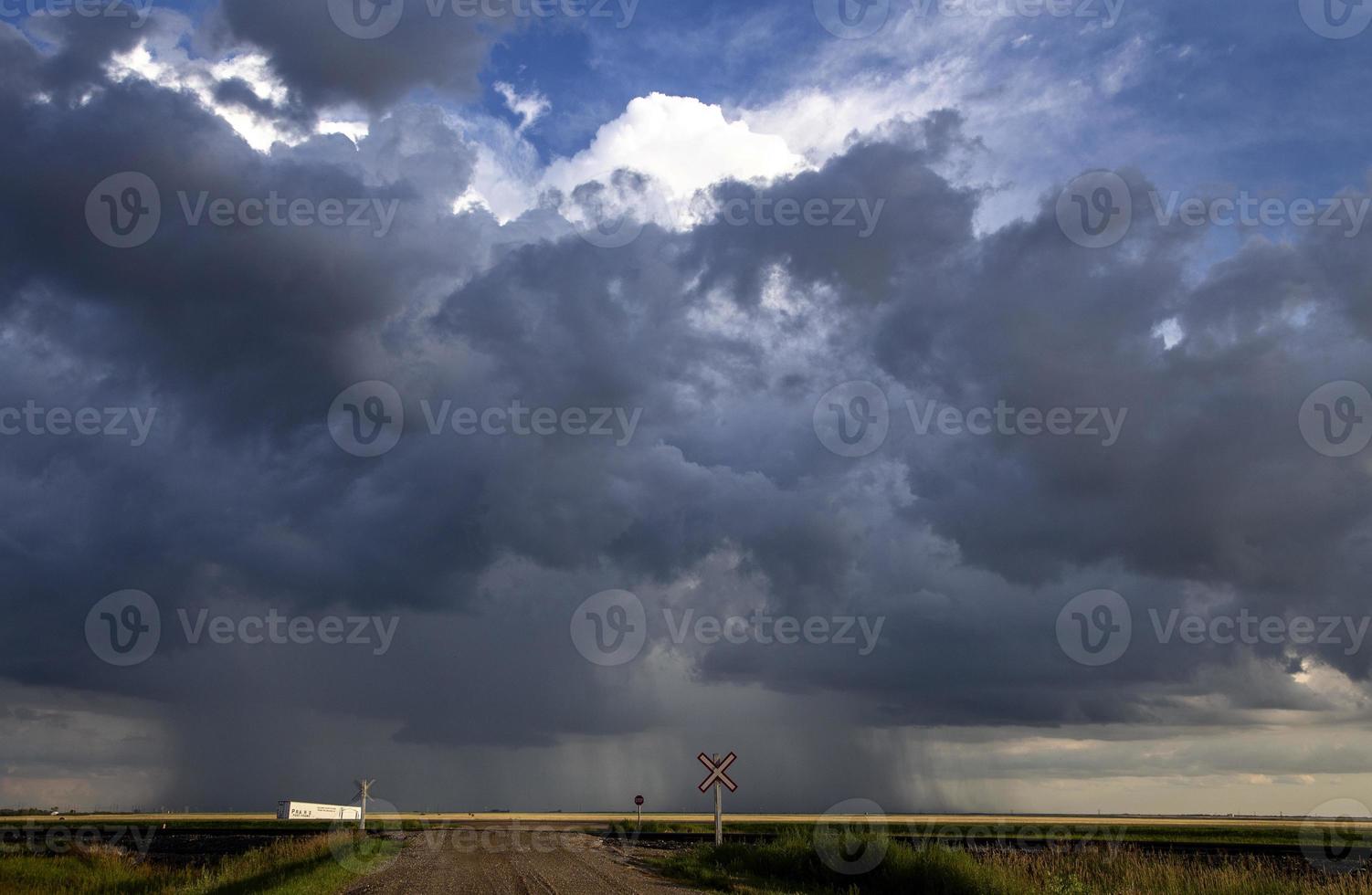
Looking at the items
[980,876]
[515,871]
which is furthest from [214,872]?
[980,876]

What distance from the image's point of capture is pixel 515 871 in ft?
101

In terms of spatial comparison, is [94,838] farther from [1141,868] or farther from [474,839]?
[1141,868]

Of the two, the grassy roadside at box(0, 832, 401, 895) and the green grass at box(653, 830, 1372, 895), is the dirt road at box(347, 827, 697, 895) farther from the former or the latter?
the green grass at box(653, 830, 1372, 895)

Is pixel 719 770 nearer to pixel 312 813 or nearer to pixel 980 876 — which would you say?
pixel 980 876

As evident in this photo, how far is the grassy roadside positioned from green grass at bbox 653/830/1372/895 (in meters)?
10.7

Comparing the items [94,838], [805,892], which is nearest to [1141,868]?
[805,892]

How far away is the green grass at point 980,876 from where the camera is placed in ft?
83.5

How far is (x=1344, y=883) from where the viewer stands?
2734 cm

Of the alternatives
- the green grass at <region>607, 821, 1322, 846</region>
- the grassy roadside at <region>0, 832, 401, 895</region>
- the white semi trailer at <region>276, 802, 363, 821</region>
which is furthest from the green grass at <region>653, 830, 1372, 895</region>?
the white semi trailer at <region>276, 802, 363, 821</region>

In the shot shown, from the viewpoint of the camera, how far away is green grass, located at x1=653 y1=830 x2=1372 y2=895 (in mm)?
25453

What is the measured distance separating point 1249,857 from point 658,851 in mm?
25710

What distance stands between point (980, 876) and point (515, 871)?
46.0 feet

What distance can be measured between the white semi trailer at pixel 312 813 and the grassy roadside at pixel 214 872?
42328 millimetres

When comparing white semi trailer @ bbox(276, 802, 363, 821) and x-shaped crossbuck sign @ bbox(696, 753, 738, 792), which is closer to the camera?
x-shaped crossbuck sign @ bbox(696, 753, 738, 792)
